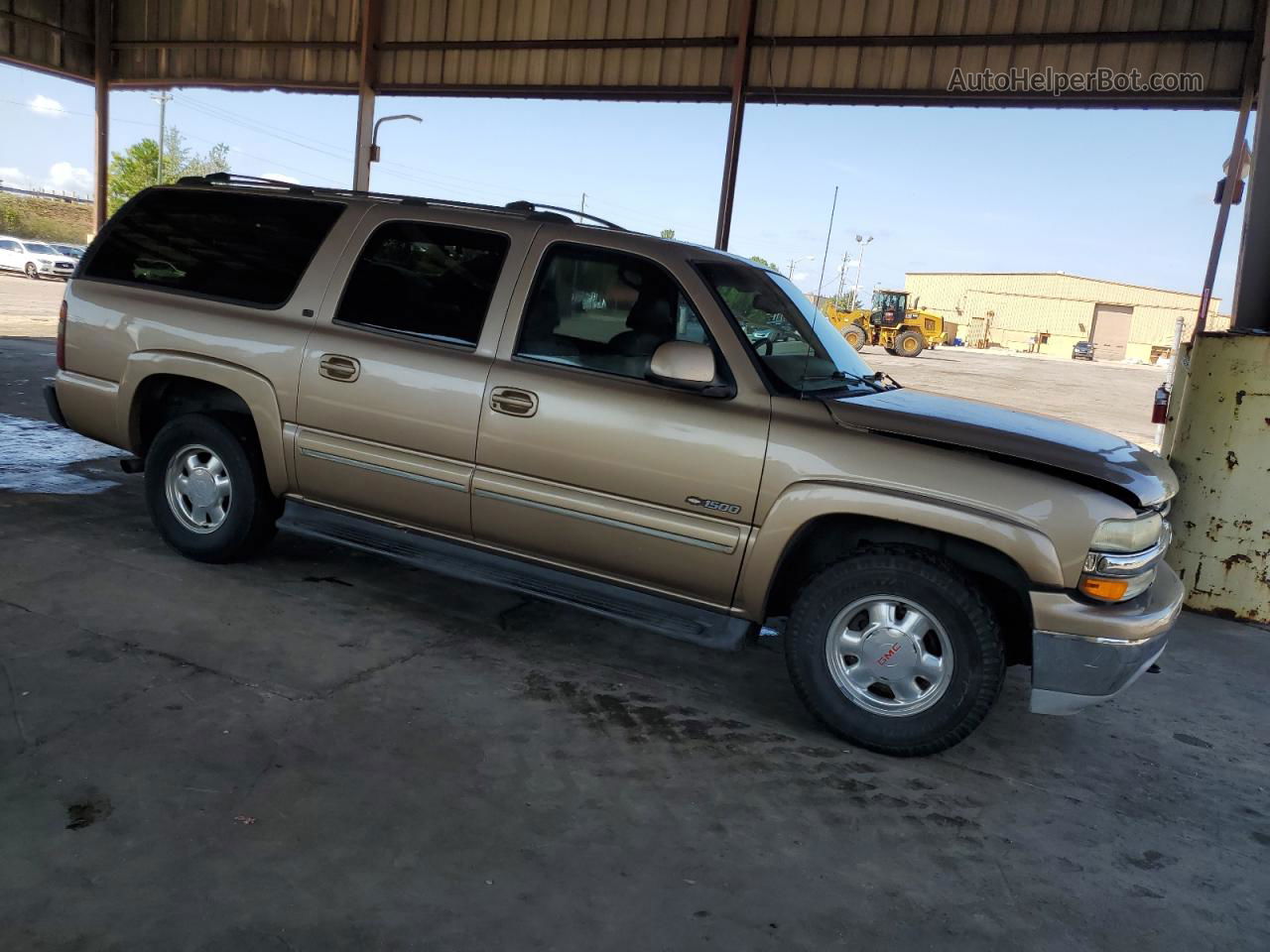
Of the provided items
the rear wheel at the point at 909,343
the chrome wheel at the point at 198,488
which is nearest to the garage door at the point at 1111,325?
the rear wheel at the point at 909,343

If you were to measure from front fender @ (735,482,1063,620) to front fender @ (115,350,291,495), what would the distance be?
7.66 feet

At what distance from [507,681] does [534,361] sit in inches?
52.3

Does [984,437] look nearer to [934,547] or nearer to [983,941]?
[934,547]

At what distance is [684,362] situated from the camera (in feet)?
11.9

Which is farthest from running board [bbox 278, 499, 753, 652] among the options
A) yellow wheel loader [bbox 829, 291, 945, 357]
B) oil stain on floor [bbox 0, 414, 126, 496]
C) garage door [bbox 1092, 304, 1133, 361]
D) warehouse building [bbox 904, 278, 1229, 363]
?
garage door [bbox 1092, 304, 1133, 361]

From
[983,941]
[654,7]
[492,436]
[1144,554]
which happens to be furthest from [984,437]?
[654,7]

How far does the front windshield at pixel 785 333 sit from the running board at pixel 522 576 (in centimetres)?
98

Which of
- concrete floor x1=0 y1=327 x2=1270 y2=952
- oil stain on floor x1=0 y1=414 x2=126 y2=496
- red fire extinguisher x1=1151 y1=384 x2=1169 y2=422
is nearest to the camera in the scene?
concrete floor x1=0 y1=327 x2=1270 y2=952

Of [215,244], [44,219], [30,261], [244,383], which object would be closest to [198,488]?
[244,383]

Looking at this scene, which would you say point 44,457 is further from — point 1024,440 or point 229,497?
point 1024,440

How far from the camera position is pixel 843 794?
332 centimetres

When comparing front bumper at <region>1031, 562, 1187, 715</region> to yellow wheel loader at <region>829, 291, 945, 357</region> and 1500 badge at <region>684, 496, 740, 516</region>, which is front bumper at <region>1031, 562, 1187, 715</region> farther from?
yellow wheel loader at <region>829, 291, 945, 357</region>

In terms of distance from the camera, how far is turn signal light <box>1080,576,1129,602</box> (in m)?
3.32

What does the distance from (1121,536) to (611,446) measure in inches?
73.6
